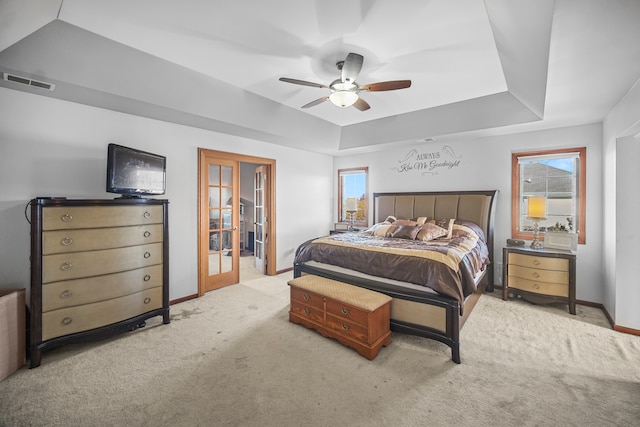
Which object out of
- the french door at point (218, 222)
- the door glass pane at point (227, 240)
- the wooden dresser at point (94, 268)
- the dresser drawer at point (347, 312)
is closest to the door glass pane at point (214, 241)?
the french door at point (218, 222)

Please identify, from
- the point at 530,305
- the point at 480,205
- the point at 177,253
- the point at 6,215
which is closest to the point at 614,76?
the point at 480,205

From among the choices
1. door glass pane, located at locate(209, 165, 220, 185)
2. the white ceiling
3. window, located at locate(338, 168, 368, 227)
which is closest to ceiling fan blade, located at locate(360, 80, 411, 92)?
the white ceiling

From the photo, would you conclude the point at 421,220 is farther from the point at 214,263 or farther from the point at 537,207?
the point at 214,263

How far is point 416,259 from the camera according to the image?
266cm

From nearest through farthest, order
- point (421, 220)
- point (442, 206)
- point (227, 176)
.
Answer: point (227, 176) < point (421, 220) < point (442, 206)

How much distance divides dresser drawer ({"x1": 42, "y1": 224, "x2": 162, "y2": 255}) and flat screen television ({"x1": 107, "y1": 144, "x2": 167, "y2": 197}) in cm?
41

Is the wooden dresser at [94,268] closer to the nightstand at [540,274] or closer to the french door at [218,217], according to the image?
the french door at [218,217]

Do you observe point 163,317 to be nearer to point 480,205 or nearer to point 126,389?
point 126,389

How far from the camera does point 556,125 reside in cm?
368

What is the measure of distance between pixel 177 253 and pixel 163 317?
0.98m

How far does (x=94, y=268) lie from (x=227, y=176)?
2281 mm

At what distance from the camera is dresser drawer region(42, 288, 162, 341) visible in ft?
7.49

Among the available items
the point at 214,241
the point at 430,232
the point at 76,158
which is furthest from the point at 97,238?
the point at 430,232

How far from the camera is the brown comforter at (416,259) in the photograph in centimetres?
245
